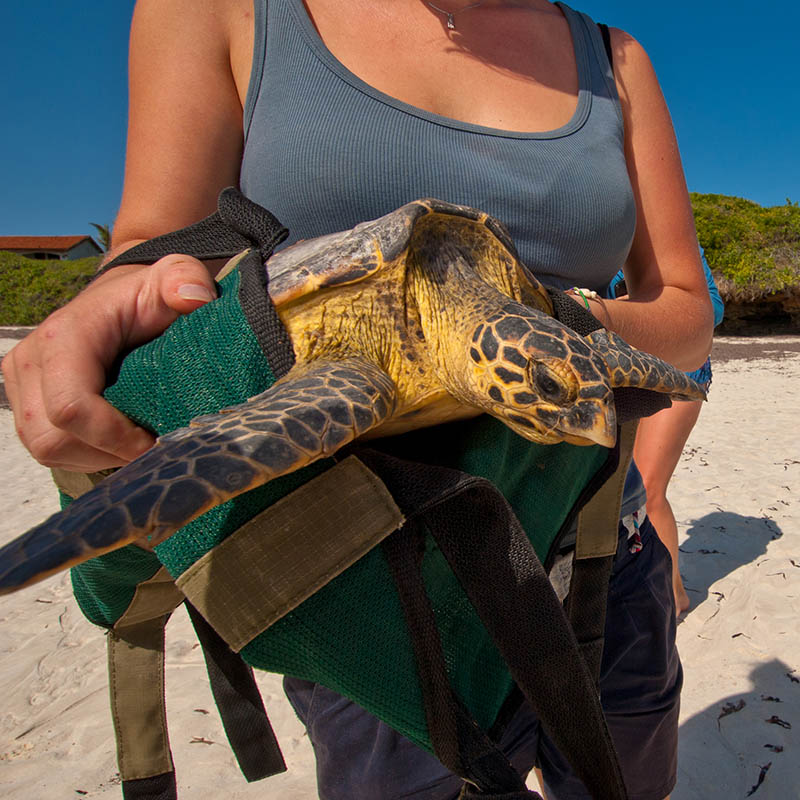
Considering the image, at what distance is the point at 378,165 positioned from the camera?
81cm

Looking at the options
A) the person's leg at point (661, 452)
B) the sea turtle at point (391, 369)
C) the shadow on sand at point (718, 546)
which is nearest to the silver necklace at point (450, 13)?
the sea turtle at point (391, 369)

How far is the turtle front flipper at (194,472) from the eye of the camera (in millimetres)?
487

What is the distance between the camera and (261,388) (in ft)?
2.26

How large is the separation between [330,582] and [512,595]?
22 cm

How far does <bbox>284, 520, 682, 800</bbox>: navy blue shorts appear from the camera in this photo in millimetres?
830

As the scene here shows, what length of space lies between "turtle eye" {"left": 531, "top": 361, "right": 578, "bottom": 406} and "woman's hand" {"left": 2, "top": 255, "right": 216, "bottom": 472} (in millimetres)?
494

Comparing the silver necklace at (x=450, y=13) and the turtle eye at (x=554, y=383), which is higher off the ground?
the silver necklace at (x=450, y=13)

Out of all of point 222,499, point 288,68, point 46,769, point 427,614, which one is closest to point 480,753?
point 427,614

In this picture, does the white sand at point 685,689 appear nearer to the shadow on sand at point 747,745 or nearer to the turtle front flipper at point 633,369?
the shadow on sand at point 747,745

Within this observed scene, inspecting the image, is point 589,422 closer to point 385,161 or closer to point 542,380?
point 542,380

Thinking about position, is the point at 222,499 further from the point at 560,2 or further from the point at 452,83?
Result: the point at 560,2

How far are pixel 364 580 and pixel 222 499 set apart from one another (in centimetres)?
19

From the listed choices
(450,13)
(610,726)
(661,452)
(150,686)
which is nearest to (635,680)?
(610,726)

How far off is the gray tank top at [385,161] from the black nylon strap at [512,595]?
0.41 metres
